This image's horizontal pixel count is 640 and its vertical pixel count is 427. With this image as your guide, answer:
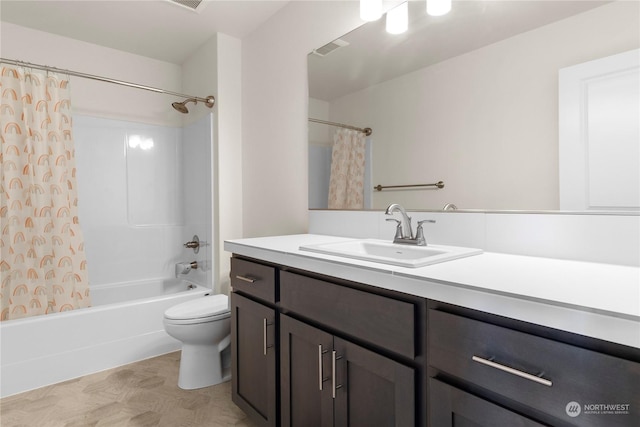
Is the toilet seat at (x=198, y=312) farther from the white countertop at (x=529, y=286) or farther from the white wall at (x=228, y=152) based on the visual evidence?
the white countertop at (x=529, y=286)

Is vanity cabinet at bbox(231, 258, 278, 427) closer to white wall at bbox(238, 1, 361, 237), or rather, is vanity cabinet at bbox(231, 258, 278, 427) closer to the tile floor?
the tile floor

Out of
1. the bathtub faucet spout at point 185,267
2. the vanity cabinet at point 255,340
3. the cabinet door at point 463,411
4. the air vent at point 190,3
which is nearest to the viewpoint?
the cabinet door at point 463,411

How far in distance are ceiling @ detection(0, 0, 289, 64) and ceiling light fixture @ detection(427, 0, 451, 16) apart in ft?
3.65

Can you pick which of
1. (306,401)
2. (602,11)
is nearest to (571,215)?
(602,11)

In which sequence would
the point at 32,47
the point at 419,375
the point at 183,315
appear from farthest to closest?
the point at 32,47 < the point at 183,315 < the point at 419,375

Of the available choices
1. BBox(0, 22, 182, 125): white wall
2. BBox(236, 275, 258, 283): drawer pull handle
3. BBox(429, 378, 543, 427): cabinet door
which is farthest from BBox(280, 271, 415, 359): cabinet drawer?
BBox(0, 22, 182, 125): white wall

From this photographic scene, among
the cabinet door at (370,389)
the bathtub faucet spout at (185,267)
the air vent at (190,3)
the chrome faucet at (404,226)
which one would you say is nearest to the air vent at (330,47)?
the air vent at (190,3)

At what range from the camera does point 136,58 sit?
9.85 feet

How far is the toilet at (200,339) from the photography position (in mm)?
1938

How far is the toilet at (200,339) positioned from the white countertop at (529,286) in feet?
3.41

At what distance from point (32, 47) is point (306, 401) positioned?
10.2ft

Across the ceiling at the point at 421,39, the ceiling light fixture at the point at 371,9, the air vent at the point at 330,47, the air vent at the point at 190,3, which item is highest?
the air vent at the point at 190,3

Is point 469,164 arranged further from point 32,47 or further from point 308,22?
point 32,47

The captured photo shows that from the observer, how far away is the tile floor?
66.5 inches
